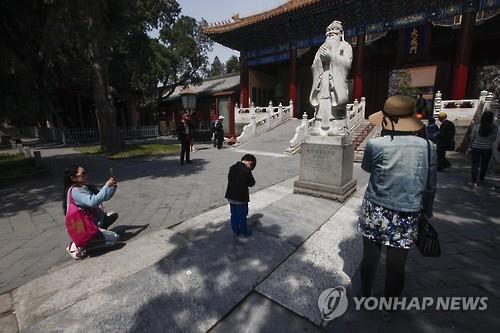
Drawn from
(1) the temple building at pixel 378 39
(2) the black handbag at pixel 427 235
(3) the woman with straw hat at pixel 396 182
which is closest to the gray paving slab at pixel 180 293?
(3) the woman with straw hat at pixel 396 182

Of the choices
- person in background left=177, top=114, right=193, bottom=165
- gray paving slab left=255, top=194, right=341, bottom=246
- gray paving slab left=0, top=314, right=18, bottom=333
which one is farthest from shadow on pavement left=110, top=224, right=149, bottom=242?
person in background left=177, top=114, right=193, bottom=165

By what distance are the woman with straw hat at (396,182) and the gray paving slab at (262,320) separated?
745mm

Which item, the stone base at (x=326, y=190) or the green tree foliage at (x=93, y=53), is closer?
the stone base at (x=326, y=190)

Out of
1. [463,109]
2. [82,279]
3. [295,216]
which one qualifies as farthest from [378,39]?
[82,279]

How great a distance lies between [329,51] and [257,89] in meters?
16.5

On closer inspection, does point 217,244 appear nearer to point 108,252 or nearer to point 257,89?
point 108,252

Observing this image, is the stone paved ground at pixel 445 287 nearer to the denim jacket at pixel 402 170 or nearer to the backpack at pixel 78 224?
the backpack at pixel 78 224

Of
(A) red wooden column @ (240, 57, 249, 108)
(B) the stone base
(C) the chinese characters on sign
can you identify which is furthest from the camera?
(A) red wooden column @ (240, 57, 249, 108)

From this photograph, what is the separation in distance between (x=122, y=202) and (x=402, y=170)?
4843 mm

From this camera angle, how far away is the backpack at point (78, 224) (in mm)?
2875

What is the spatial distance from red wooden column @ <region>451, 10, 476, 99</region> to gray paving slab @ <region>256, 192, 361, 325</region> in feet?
40.5

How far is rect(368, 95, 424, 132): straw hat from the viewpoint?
75.6 inches

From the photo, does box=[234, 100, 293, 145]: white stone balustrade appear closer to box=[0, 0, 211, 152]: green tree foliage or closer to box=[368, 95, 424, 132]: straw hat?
box=[0, 0, 211, 152]: green tree foliage

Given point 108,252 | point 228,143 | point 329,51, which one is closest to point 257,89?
point 228,143
